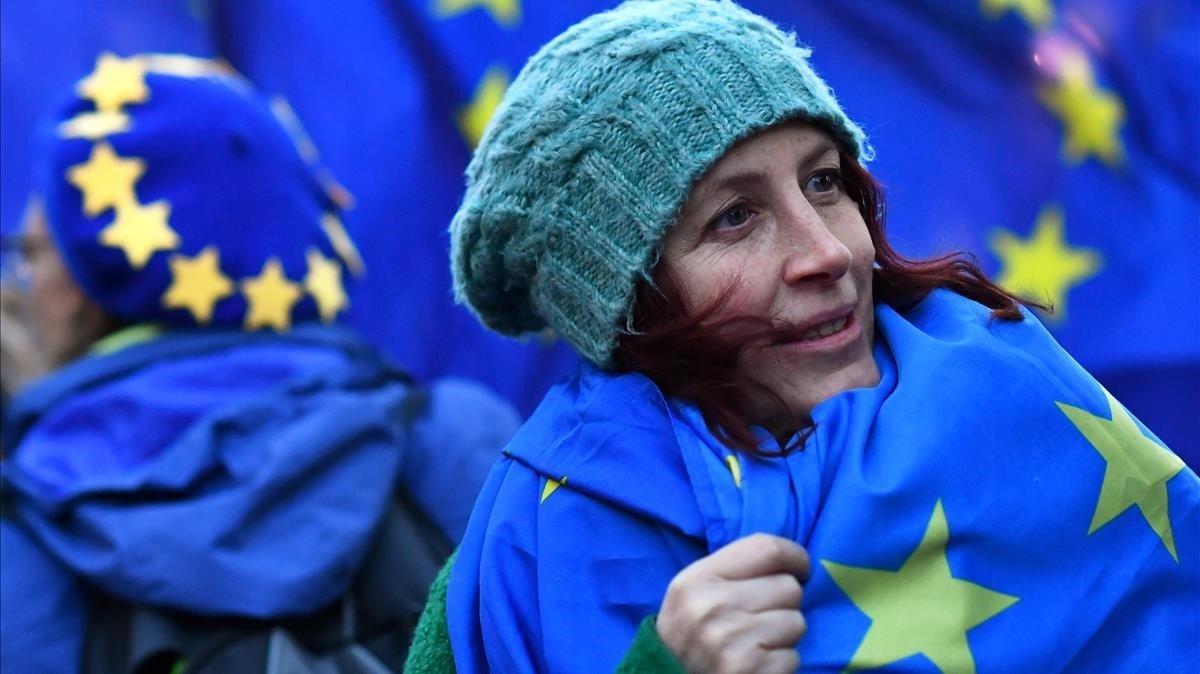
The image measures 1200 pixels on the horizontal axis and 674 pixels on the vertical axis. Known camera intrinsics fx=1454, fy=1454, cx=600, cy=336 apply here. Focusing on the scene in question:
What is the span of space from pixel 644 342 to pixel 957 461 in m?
0.40

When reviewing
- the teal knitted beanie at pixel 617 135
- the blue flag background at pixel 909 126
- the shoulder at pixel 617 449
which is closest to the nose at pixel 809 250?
Result: the teal knitted beanie at pixel 617 135

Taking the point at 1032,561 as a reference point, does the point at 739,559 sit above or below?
below

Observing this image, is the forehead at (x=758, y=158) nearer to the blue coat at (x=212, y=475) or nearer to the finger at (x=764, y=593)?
the finger at (x=764, y=593)

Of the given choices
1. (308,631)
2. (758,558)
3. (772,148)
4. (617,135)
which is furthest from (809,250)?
(308,631)

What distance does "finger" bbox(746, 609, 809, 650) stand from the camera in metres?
1.41

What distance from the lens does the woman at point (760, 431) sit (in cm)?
146

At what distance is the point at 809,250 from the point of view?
161cm

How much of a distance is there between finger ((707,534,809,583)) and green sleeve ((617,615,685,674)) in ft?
0.29

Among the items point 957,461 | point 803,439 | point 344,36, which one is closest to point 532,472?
point 803,439

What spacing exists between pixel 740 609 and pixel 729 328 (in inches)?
13.6

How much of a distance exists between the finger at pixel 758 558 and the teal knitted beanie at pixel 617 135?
0.36 metres

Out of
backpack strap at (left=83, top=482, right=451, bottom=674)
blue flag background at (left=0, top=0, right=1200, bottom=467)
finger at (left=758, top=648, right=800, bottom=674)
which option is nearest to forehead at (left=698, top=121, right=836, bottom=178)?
finger at (left=758, top=648, right=800, bottom=674)

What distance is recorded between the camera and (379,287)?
12.8 feet

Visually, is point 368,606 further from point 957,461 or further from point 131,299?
point 957,461
